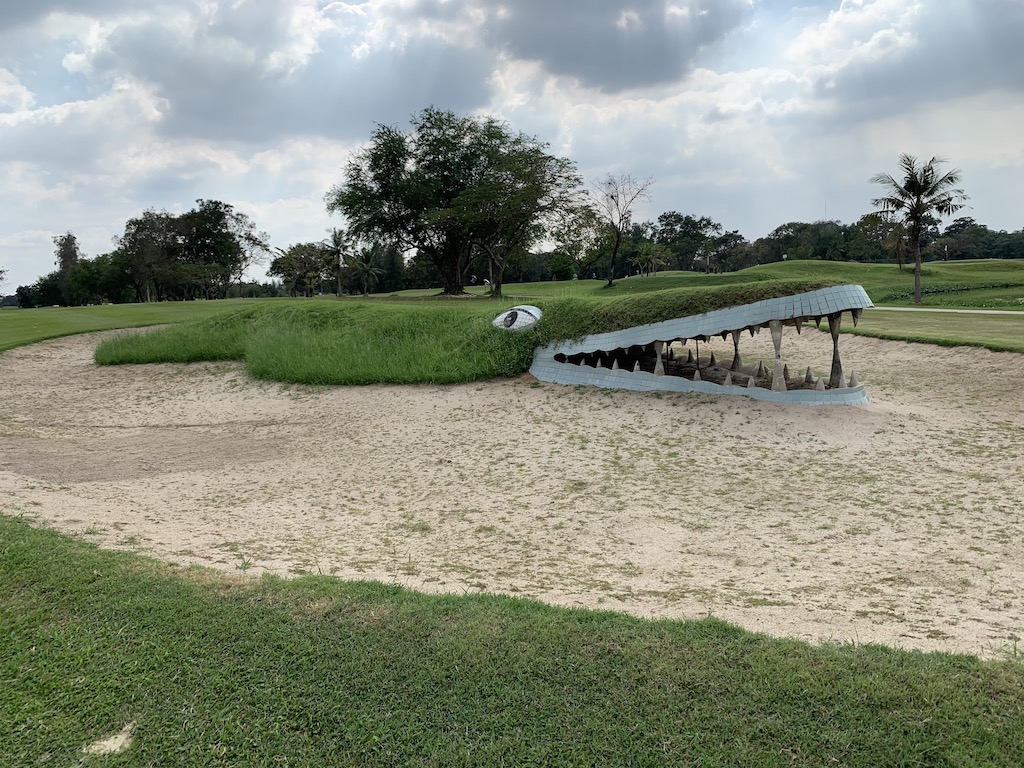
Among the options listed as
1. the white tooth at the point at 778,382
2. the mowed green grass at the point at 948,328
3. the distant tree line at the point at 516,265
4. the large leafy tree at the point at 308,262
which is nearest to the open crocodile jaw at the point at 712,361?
the white tooth at the point at 778,382

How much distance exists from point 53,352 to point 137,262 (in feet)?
143

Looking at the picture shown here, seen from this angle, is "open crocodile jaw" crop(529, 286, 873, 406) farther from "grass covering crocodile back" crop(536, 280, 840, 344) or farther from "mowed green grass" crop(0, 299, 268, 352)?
"mowed green grass" crop(0, 299, 268, 352)

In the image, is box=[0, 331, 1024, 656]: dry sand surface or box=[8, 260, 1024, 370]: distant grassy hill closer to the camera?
box=[0, 331, 1024, 656]: dry sand surface

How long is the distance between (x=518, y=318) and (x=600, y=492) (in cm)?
654

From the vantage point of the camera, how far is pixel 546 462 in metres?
8.67

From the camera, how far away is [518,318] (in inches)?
527

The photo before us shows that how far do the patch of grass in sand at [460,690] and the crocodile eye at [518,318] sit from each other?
9.55 m

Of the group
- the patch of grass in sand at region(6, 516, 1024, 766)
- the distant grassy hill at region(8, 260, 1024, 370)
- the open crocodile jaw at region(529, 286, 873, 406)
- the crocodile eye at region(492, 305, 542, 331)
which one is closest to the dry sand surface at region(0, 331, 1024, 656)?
the open crocodile jaw at region(529, 286, 873, 406)

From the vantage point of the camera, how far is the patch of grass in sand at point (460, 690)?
2.86 meters

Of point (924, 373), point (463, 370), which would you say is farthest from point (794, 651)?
point (924, 373)

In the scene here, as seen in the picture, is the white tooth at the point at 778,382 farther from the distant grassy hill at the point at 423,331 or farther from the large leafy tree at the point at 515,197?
the large leafy tree at the point at 515,197

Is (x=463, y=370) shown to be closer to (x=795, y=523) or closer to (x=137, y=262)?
(x=795, y=523)

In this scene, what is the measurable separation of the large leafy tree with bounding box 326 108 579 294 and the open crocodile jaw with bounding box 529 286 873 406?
62.3ft

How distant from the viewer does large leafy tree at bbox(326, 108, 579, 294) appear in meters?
30.6
